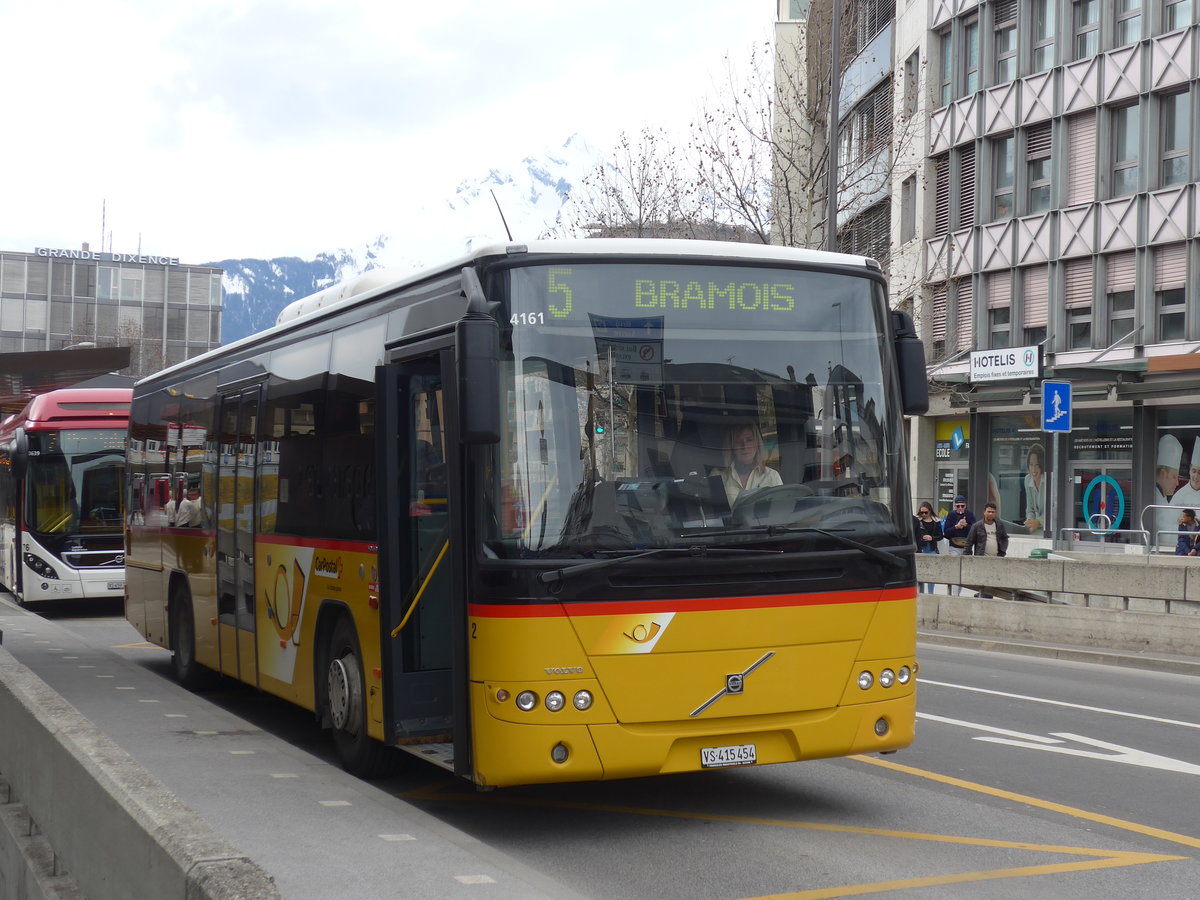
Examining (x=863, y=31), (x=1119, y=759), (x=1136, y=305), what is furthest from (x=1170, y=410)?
(x=1119, y=759)

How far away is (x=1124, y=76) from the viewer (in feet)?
114

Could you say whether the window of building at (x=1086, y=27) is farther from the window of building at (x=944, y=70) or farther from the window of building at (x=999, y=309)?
the window of building at (x=999, y=309)

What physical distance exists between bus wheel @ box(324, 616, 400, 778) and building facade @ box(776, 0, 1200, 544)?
2333 cm

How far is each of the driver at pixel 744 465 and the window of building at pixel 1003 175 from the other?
32829mm

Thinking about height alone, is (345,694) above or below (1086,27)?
below

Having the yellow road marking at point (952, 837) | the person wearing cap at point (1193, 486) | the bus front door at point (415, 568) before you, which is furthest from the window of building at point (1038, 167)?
the bus front door at point (415, 568)

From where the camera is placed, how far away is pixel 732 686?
296 inches

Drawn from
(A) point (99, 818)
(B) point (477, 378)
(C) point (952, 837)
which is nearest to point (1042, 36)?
(C) point (952, 837)

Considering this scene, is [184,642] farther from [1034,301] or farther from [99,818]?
[1034,301]

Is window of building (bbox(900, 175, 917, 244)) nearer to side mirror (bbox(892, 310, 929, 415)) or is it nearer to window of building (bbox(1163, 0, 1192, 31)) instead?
window of building (bbox(1163, 0, 1192, 31))

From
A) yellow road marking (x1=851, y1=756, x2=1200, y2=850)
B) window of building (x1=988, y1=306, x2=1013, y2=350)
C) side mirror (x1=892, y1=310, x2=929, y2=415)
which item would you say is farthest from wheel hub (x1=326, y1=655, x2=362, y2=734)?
window of building (x1=988, y1=306, x2=1013, y2=350)

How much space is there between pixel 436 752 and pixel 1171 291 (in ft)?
97.1

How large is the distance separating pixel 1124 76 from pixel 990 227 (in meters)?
5.48

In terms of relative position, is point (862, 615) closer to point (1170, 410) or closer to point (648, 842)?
point (648, 842)
